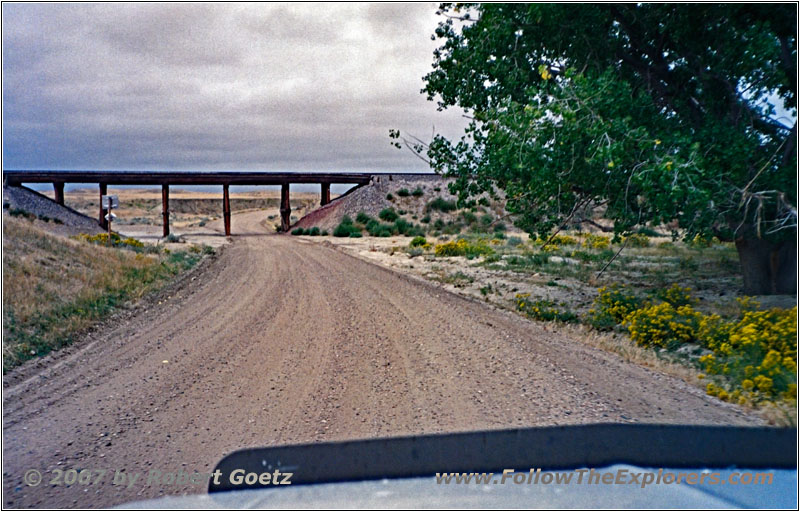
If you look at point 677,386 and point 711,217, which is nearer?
point 677,386

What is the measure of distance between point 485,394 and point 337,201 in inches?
2229

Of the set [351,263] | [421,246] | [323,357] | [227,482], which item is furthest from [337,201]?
[227,482]

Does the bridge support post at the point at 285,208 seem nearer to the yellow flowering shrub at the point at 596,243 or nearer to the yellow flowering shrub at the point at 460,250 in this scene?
the yellow flowering shrub at the point at 460,250

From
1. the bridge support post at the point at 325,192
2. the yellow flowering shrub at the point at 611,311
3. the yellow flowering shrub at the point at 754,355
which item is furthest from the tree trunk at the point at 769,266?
the bridge support post at the point at 325,192

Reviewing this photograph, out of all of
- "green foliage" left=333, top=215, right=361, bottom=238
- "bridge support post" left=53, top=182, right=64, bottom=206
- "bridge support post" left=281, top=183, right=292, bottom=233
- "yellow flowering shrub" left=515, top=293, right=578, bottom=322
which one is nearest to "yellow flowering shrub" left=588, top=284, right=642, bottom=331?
"yellow flowering shrub" left=515, top=293, right=578, bottom=322

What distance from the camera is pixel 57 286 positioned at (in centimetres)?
1431

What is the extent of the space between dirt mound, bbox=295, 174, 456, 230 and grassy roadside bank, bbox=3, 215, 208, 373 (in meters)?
35.0

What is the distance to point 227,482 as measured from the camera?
194 inches

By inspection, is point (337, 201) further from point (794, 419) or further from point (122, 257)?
point (794, 419)

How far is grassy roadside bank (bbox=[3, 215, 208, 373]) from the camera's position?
32.7 feet

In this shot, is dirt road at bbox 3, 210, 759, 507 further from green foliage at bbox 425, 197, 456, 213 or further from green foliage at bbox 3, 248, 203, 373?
green foliage at bbox 425, 197, 456, 213

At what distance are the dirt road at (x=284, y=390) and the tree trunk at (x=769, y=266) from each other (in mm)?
5715

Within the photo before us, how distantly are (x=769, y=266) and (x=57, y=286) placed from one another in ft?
54.4

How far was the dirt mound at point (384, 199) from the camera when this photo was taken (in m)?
58.6
